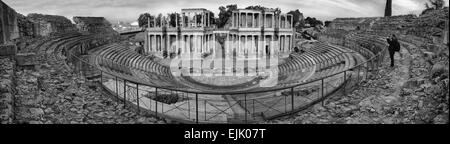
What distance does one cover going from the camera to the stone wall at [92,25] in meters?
37.6

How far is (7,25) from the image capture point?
49.0 ft

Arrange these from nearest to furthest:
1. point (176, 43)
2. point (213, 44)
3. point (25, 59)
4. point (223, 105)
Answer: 1. point (223, 105)
2. point (25, 59)
3. point (176, 43)
4. point (213, 44)

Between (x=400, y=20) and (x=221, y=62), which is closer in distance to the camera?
(x=400, y=20)

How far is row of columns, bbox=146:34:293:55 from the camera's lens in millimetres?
42719

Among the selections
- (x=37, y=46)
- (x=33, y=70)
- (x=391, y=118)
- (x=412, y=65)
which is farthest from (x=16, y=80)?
(x=412, y=65)

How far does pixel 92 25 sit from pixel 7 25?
2594 cm

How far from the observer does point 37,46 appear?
1688cm

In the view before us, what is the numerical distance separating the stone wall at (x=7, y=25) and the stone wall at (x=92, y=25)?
18391 mm

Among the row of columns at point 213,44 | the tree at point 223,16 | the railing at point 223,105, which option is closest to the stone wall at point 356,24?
the row of columns at point 213,44

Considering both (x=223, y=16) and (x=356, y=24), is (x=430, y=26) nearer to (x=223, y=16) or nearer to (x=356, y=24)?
(x=356, y=24)

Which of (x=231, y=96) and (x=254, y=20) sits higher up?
(x=254, y=20)

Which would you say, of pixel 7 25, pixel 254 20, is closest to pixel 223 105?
pixel 7 25

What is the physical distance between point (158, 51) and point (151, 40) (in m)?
2.44

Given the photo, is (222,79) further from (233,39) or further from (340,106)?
(340,106)
